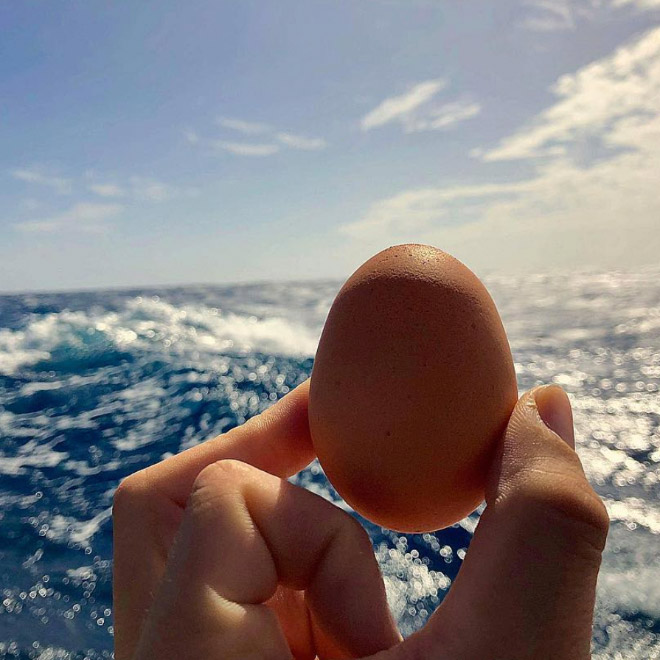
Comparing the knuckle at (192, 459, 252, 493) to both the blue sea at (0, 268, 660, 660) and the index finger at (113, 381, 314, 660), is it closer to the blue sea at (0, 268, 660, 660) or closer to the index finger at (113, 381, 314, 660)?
the index finger at (113, 381, 314, 660)

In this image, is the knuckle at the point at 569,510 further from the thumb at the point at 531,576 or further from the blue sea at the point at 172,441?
the blue sea at the point at 172,441

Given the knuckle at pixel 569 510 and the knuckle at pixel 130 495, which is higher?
the knuckle at pixel 569 510

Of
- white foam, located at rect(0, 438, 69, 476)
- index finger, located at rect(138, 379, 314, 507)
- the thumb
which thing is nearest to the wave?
white foam, located at rect(0, 438, 69, 476)

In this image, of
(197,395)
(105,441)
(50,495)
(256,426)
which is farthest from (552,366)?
(256,426)

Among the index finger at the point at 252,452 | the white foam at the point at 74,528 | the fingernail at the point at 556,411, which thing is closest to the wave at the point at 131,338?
the white foam at the point at 74,528

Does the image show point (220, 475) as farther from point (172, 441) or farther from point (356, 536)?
point (172, 441)

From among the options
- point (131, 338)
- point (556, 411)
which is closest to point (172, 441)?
point (556, 411)

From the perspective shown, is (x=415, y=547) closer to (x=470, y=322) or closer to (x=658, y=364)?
(x=470, y=322)
